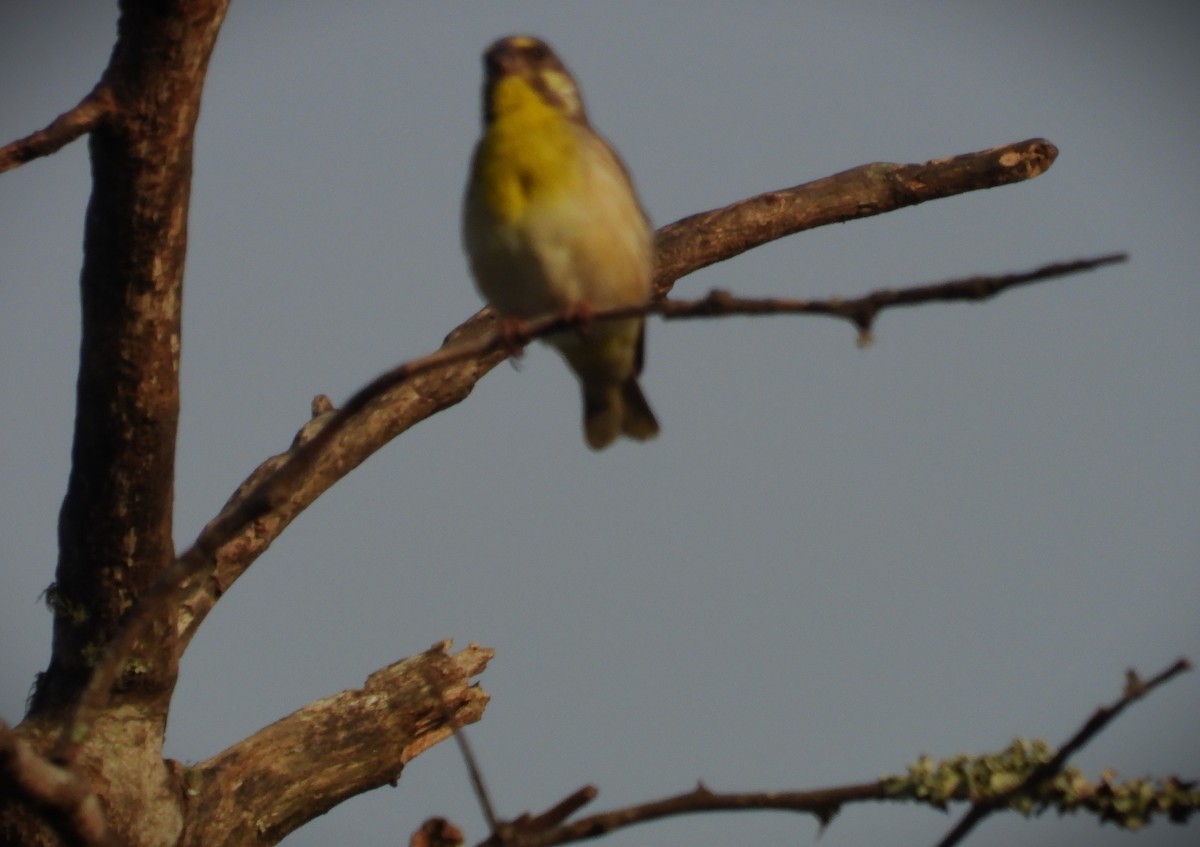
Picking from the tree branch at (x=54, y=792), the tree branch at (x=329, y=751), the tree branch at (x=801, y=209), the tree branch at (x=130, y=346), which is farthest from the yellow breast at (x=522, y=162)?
the tree branch at (x=54, y=792)

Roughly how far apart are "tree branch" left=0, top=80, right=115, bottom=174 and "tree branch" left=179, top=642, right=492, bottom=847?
6.06 feet

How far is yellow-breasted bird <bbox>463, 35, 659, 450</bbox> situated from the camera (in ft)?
14.4

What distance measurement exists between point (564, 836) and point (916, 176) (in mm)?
3691

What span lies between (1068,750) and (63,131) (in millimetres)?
2665

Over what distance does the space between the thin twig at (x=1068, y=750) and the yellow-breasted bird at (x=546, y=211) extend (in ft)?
6.47

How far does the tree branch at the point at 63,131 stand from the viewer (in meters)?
3.48

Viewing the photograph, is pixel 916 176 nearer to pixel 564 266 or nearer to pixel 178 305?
pixel 564 266

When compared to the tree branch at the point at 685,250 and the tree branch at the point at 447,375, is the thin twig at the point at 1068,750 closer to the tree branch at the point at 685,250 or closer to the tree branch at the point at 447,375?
the tree branch at the point at 447,375

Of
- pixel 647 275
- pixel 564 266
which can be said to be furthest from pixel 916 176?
pixel 564 266

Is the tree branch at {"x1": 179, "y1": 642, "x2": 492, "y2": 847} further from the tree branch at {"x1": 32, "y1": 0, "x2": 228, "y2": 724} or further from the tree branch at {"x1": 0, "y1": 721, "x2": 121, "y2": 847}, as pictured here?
the tree branch at {"x1": 0, "y1": 721, "x2": 121, "y2": 847}

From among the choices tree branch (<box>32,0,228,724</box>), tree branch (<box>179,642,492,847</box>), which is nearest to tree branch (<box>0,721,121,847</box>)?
tree branch (<box>32,0,228,724</box>)

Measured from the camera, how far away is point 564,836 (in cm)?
293

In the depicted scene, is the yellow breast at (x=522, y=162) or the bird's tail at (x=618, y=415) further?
the bird's tail at (x=618, y=415)

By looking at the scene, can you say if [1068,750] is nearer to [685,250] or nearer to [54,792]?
[54,792]
